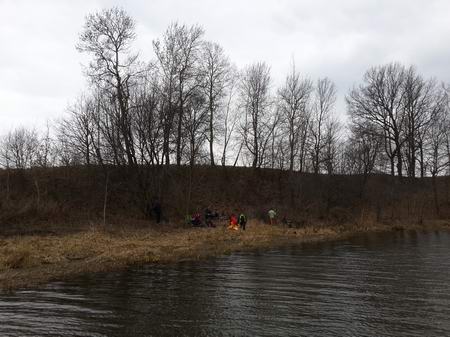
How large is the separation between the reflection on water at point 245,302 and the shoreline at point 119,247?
5.00 feet

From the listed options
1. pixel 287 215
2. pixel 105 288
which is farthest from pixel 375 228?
pixel 105 288

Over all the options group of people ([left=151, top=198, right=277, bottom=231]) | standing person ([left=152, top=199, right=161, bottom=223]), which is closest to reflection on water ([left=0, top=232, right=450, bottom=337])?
group of people ([left=151, top=198, right=277, bottom=231])

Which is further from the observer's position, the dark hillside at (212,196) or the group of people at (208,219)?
the dark hillside at (212,196)

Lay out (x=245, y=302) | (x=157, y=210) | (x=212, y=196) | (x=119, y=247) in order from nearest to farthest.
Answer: (x=245, y=302) < (x=119, y=247) < (x=157, y=210) < (x=212, y=196)

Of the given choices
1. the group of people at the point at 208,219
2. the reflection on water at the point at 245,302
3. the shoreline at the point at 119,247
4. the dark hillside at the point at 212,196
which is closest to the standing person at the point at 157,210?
the group of people at the point at 208,219

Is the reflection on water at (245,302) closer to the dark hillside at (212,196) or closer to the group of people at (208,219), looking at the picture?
the group of people at (208,219)

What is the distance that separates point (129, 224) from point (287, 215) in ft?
55.0

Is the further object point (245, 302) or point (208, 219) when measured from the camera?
point (208, 219)

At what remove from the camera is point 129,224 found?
34.8 meters

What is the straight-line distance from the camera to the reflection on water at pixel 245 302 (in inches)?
393

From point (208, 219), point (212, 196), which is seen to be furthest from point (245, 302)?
point (212, 196)

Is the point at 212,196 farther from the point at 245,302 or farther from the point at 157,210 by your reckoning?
the point at 245,302

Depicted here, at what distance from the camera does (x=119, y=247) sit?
76.3 ft

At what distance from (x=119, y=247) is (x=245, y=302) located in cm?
1209
